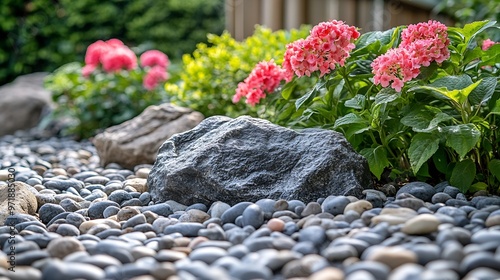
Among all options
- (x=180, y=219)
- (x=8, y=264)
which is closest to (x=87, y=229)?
(x=180, y=219)

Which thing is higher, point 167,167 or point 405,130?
point 405,130

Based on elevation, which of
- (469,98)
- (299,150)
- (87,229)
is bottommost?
(87,229)

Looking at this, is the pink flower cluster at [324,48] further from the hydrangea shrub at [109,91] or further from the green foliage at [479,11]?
the hydrangea shrub at [109,91]

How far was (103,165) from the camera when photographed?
3.44 meters

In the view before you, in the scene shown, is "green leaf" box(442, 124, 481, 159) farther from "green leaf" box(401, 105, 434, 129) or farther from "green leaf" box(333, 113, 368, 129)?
"green leaf" box(333, 113, 368, 129)

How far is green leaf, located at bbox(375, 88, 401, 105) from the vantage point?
2.14 m

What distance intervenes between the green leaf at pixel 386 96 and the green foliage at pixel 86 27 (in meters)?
5.44

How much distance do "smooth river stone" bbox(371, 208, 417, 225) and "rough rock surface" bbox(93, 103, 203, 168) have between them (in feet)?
5.70

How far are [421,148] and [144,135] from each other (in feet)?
5.68

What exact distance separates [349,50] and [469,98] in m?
0.45

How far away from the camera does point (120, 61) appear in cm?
480

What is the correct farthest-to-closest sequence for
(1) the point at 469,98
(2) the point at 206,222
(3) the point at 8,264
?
(1) the point at 469,98, (2) the point at 206,222, (3) the point at 8,264

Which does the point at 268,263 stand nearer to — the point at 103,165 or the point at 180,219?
the point at 180,219

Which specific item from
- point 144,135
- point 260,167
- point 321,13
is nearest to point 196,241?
point 260,167
